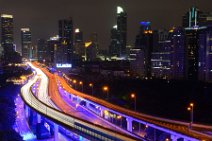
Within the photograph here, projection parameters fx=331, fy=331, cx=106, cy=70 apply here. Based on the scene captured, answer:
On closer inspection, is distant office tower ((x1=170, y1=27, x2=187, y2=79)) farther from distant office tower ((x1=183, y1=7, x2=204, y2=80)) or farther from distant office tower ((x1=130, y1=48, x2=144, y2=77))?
distant office tower ((x1=130, y1=48, x2=144, y2=77))

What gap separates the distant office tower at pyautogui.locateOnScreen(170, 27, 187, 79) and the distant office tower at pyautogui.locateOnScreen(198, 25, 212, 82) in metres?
9.31

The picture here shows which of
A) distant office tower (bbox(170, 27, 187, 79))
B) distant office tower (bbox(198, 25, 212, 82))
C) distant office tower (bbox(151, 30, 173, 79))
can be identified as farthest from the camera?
distant office tower (bbox(151, 30, 173, 79))

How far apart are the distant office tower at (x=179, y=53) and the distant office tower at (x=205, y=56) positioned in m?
9.31

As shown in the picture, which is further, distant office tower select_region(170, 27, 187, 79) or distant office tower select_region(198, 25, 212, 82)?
distant office tower select_region(170, 27, 187, 79)

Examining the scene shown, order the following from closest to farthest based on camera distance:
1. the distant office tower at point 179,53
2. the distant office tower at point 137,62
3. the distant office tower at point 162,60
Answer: the distant office tower at point 179,53
the distant office tower at point 162,60
the distant office tower at point 137,62

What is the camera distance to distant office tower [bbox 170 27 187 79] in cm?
11788

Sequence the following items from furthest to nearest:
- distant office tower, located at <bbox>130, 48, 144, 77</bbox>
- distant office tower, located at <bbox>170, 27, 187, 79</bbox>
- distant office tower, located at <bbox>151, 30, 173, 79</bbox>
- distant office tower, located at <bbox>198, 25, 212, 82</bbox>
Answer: distant office tower, located at <bbox>130, 48, 144, 77</bbox> < distant office tower, located at <bbox>151, 30, 173, 79</bbox> < distant office tower, located at <bbox>170, 27, 187, 79</bbox> < distant office tower, located at <bbox>198, 25, 212, 82</bbox>

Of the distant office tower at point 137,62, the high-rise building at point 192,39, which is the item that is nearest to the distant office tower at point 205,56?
the high-rise building at point 192,39

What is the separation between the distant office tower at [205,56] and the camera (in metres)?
103

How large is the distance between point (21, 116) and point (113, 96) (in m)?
34.5

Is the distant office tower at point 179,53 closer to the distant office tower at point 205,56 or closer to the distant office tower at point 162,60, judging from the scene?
the distant office tower at point 162,60

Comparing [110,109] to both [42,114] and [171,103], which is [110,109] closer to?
[42,114]

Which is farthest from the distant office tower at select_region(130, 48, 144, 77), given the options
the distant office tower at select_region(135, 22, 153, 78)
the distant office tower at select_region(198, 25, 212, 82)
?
the distant office tower at select_region(198, 25, 212, 82)

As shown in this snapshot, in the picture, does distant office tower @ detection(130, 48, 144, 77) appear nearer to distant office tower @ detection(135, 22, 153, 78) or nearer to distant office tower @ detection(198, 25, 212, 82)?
distant office tower @ detection(135, 22, 153, 78)
